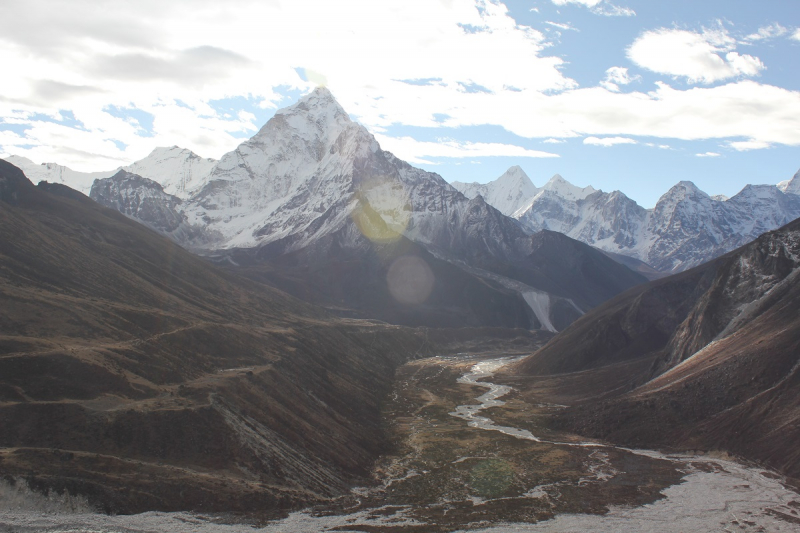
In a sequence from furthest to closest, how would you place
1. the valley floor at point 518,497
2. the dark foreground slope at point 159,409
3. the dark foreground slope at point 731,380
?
the dark foreground slope at point 731,380, the dark foreground slope at point 159,409, the valley floor at point 518,497

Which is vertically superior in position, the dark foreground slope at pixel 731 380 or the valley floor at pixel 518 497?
the dark foreground slope at pixel 731 380

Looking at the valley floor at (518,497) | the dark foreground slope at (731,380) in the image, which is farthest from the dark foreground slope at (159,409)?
the dark foreground slope at (731,380)

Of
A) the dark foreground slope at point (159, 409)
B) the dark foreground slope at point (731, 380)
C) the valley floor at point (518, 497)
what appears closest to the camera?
the valley floor at point (518, 497)

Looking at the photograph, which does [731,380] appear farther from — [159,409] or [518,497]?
[159,409]

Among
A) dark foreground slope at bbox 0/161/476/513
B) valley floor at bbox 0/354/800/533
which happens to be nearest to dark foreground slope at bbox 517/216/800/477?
valley floor at bbox 0/354/800/533

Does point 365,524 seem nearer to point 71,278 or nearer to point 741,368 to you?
point 741,368

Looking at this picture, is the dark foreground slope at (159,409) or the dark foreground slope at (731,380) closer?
the dark foreground slope at (159,409)

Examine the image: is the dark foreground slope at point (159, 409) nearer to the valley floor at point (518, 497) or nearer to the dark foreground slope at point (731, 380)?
the valley floor at point (518, 497)

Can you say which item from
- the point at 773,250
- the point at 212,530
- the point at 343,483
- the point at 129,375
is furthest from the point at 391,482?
the point at 773,250
